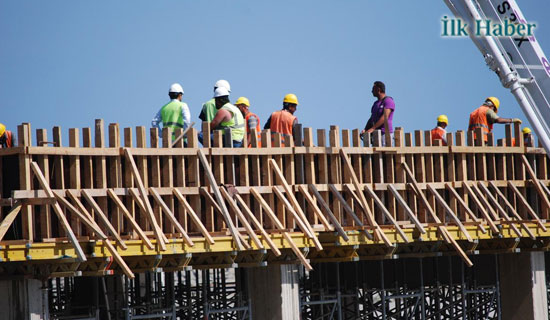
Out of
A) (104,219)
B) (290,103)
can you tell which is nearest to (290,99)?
(290,103)

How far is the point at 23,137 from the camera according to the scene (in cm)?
2053

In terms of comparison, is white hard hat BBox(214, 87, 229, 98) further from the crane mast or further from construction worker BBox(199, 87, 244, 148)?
the crane mast

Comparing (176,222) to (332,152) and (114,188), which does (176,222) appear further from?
(332,152)

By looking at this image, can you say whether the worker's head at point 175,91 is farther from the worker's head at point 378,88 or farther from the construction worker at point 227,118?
the worker's head at point 378,88

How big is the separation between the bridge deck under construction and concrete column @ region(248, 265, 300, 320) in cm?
41

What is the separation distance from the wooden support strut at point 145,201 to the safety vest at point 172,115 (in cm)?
224

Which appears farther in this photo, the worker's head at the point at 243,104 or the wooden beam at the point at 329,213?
the worker's head at the point at 243,104

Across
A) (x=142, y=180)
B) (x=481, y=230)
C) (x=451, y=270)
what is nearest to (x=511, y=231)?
(x=481, y=230)

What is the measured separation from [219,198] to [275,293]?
2871mm

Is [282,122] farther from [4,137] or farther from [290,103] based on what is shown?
[4,137]

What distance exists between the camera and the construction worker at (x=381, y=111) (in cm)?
2627

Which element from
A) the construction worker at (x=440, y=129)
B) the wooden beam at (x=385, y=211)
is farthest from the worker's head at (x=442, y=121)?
the wooden beam at (x=385, y=211)

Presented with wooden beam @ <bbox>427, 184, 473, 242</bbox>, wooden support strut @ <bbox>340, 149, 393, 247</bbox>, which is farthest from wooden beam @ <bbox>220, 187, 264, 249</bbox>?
wooden beam @ <bbox>427, 184, 473, 242</bbox>

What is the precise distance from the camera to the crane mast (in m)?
23.7
